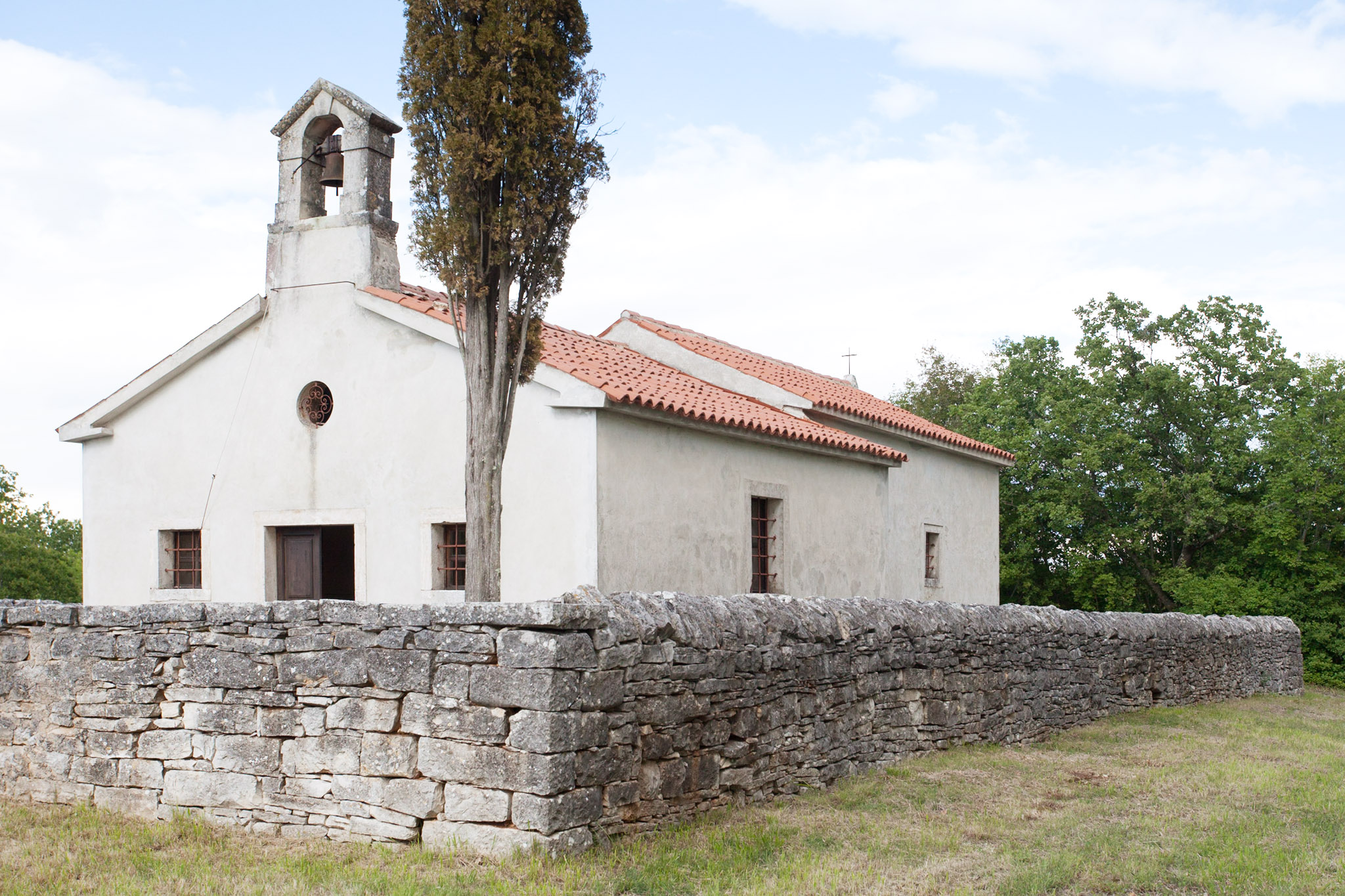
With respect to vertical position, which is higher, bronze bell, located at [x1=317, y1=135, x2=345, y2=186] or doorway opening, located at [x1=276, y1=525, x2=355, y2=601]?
bronze bell, located at [x1=317, y1=135, x2=345, y2=186]

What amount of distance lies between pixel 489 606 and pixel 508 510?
5.43m

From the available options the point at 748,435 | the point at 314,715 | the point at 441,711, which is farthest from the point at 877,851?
the point at 748,435

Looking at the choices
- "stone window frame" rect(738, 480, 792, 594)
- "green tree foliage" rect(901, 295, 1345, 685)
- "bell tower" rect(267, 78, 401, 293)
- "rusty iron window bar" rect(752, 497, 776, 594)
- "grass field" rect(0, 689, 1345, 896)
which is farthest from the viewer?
"green tree foliage" rect(901, 295, 1345, 685)

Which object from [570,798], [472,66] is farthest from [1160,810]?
[472,66]

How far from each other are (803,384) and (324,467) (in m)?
7.76

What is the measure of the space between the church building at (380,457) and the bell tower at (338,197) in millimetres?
24

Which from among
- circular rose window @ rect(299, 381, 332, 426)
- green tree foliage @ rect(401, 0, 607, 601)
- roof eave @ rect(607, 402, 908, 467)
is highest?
→ green tree foliage @ rect(401, 0, 607, 601)

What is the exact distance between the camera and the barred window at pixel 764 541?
1349 centimetres

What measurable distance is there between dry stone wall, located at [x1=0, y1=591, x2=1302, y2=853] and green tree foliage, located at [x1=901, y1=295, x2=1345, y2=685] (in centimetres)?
1841

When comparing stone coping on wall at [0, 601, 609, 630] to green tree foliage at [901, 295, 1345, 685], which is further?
green tree foliage at [901, 295, 1345, 685]

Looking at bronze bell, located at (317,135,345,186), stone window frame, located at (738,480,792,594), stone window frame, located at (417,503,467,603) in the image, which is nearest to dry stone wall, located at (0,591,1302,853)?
stone window frame, located at (738,480,792,594)

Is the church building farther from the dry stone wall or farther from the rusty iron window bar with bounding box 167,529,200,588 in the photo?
the dry stone wall

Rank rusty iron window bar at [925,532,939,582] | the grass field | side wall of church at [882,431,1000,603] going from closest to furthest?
the grass field < side wall of church at [882,431,1000,603] < rusty iron window bar at [925,532,939,582]

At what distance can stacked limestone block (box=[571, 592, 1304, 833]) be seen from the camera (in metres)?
6.41
